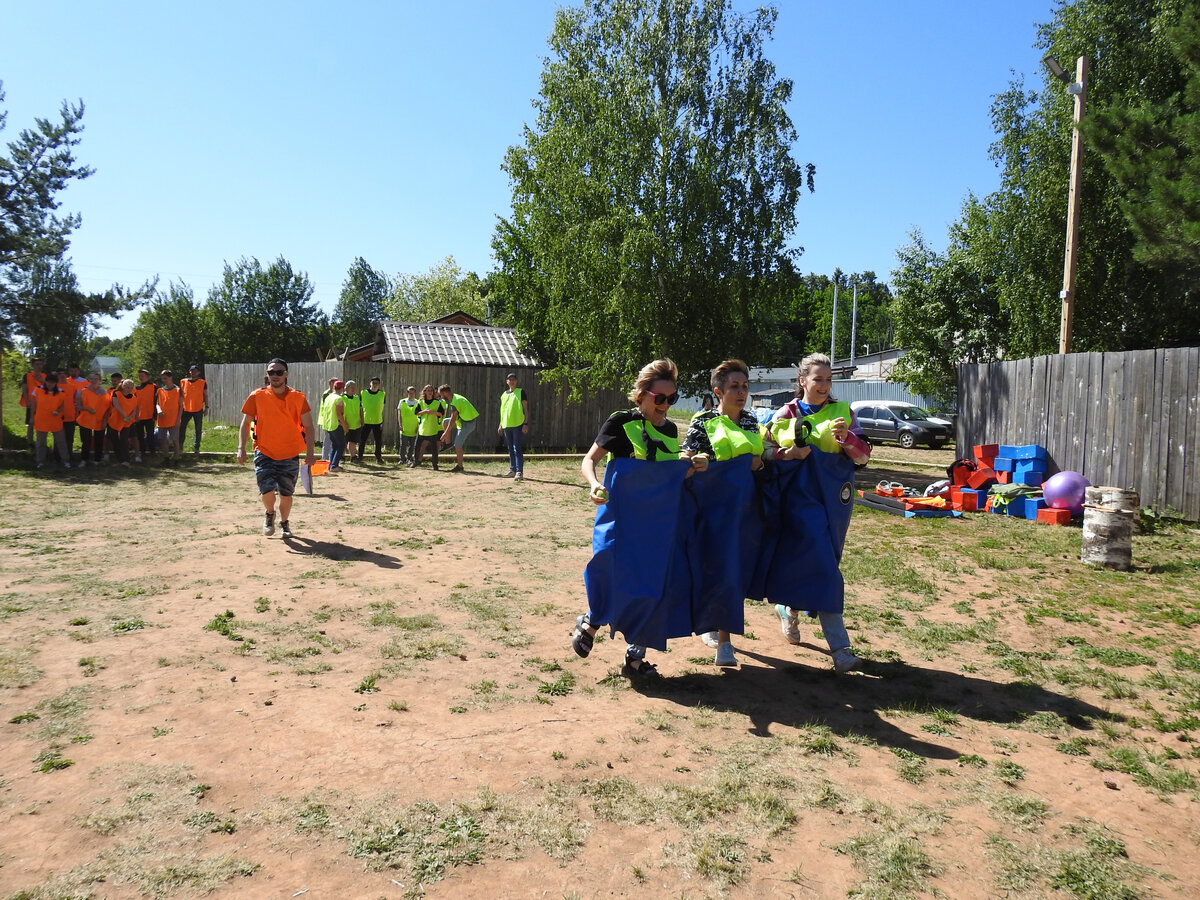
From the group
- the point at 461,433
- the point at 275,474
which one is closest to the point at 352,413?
the point at 461,433

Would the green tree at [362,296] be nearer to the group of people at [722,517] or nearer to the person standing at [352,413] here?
the person standing at [352,413]

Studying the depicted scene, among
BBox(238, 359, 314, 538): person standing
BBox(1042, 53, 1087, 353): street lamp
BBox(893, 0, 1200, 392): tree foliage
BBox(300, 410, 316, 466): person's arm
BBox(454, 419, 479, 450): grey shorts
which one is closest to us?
BBox(238, 359, 314, 538): person standing

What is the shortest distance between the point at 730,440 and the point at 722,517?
494 millimetres

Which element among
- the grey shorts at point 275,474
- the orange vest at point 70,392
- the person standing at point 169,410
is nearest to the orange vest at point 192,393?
the person standing at point 169,410

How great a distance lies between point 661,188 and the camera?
788 inches

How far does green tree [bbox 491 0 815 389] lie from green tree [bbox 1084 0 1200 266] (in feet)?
26.6

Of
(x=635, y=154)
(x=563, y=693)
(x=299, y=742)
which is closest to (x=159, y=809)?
(x=299, y=742)

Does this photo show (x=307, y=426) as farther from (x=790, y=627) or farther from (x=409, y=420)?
(x=409, y=420)

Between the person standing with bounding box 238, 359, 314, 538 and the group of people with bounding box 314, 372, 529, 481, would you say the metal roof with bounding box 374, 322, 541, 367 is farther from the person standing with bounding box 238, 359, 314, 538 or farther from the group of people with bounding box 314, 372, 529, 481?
the person standing with bounding box 238, 359, 314, 538

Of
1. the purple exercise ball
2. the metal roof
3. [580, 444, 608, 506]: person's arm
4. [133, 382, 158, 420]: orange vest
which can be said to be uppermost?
the metal roof

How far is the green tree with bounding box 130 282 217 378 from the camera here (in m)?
61.6

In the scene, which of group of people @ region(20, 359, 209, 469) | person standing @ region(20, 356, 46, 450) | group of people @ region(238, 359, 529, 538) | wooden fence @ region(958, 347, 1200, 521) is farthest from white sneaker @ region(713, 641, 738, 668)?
person standing @ region(20, 356, 46, 450)

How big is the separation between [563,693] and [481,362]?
73.1 ft

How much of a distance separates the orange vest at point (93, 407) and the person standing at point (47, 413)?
34 cm
